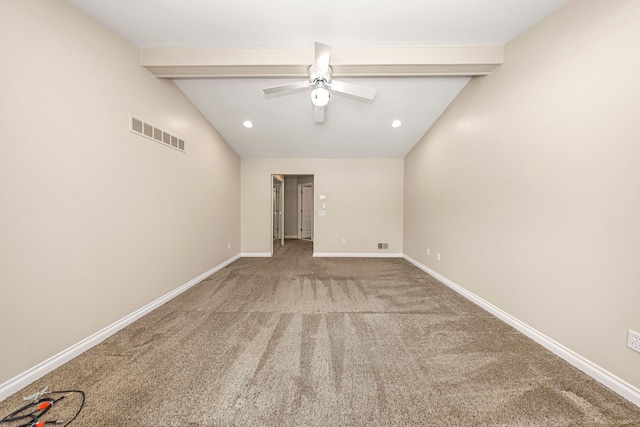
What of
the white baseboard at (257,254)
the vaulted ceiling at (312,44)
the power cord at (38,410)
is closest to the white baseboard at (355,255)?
the white baseboard at (257,254)

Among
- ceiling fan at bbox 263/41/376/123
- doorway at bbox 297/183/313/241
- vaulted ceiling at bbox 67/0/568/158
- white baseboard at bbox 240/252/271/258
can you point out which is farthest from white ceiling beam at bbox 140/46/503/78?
doorway at bbox 297/183/313/241

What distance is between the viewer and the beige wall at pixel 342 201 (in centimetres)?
498

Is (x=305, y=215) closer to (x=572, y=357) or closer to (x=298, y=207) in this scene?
(x=298, y=207)

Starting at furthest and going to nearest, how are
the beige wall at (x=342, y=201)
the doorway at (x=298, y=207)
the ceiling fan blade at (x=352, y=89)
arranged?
1. the doorway at (x=298, y=207)
2. the beige wall at (x=342, y=201)
3. the ceiling fan blade at (x=352, y=89)

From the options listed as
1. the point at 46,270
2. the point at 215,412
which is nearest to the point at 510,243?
the point at 215,412

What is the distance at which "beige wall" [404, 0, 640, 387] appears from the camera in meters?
1.36

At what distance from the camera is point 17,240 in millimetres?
1354

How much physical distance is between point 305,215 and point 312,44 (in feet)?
19.5

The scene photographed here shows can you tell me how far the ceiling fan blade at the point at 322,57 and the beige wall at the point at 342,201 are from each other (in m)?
2.96

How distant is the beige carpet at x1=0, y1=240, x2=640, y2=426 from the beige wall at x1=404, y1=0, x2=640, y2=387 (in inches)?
13.8

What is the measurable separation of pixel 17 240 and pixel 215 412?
1.65m

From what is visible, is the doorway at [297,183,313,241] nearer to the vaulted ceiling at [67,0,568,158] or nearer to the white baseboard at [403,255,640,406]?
the vaulted ceiling at [67,0,568,158]

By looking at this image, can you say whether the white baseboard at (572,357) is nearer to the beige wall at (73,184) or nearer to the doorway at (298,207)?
the beige wall at (73,184)

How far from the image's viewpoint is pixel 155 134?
7.98 ft
